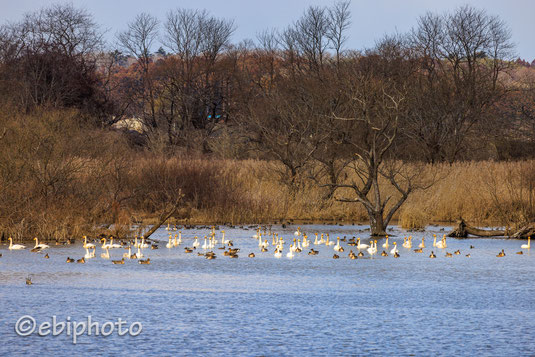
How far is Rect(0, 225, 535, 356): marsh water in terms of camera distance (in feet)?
29.7

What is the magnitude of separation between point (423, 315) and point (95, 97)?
48.7m

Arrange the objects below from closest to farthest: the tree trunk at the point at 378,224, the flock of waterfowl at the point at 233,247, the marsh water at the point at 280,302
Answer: the marsh water at the point at 280,302, the flock of waterfowl at the point at 233,247, the tree trunk at the point at 378,224

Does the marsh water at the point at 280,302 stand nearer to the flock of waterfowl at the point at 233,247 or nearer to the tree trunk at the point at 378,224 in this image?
the flock of waterfowl at the point at 233,247

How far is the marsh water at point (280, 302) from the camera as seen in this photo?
9039 mm

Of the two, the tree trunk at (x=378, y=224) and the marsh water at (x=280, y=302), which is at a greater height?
the tree trunk at (x=378, y=224)

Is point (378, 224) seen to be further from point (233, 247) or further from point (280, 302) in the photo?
point (280, 302)

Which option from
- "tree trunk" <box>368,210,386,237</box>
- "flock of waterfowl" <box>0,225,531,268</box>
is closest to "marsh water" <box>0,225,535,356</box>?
"flock of waterfowl" <box>0,225,531,268</box>

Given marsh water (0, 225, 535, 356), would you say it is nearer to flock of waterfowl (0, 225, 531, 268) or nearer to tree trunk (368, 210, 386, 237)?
flock of waterfowl (0, 225, 531, 268)

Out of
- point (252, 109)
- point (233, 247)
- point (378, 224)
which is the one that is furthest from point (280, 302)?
point (252, 109)

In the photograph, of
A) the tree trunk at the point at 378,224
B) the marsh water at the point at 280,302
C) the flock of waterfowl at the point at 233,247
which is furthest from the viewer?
the tree trunk at the point at 378,224

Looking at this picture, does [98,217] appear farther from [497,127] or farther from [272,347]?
[497,127]

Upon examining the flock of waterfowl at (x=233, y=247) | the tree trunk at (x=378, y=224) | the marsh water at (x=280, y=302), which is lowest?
the marsh water at (x=280, y=302)

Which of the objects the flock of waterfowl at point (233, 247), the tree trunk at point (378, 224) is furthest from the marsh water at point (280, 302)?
the tree trunk at point (378, 224)

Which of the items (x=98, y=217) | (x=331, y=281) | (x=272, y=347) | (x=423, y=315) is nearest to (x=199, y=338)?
(x=272, y=347)
